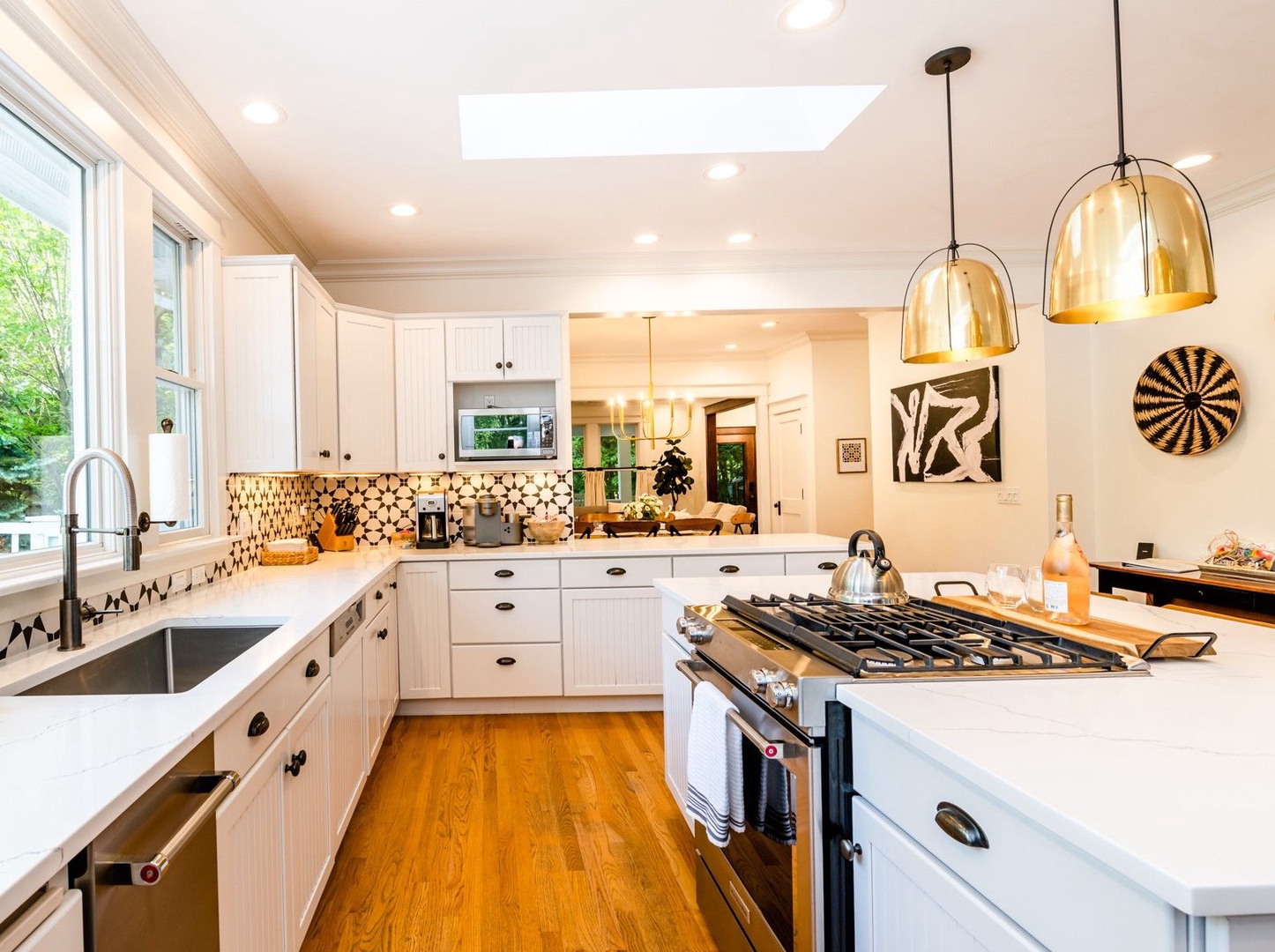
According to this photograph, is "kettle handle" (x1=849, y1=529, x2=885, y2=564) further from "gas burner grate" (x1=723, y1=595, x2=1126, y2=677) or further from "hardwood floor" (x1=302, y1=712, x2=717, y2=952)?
"hardwood floor" (x1=302, y1=712, x2=717, y2=952)

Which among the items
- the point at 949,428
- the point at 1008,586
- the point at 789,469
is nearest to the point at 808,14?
the point at 1008,586

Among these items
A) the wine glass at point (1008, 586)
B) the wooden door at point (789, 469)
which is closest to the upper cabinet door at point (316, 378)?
the wine glass at point (1008, 586)

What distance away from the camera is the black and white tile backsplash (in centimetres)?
316

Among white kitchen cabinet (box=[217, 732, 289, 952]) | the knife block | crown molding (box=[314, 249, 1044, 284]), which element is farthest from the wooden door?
white kitchen cabinet (box=[217, 732, 289, 952])

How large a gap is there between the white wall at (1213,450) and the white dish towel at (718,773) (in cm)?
338

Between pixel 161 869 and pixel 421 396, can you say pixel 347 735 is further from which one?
pixel 421 396

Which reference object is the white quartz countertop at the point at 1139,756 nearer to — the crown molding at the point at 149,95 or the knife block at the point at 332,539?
the crown molding at the point at 149,95

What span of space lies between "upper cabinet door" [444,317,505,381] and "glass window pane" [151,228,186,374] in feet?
5.05

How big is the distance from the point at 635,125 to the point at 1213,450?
333cm

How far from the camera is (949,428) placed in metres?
5.23

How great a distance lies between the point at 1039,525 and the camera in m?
4.42

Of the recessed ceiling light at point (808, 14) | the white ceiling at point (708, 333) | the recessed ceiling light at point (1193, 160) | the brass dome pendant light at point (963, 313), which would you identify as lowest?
the brass dome pendant light at point (963, 313)

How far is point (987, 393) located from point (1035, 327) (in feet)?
1.82

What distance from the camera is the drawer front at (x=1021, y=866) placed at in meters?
0.70
